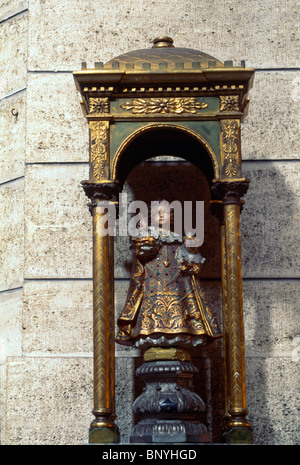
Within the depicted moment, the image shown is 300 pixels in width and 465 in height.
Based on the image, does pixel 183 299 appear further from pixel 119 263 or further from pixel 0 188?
pixel 0 188

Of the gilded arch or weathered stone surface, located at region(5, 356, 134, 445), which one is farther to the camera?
weathered stone surface, located at region(5, 356, 134, 445)

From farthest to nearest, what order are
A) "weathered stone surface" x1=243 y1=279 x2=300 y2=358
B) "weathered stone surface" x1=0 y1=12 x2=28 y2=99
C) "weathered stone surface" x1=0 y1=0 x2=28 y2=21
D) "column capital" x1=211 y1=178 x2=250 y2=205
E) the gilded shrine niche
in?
"weathered stone surface" x1=0 y1=0 x2=28 y2=21 → "weathered stone surface" x1=0 y1=12 x2=28 y2=99 → "weathered stone surface" x1=243 y1=279 x2=300 y2=358 → "column capital" x1=211 y1=178 x2=250 y2=205 → the gilded shrine niche

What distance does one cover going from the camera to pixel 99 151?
5.49 meters

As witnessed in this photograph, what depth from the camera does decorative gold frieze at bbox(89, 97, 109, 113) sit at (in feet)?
18.2

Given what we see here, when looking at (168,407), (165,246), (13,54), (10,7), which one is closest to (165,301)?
(165,246)

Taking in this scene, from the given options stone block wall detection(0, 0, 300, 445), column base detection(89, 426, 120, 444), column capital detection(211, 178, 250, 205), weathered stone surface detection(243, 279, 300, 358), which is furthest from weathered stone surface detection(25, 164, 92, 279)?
column base detection(89, 426, 120, 444)

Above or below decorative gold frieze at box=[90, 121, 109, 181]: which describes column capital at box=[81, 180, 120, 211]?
below

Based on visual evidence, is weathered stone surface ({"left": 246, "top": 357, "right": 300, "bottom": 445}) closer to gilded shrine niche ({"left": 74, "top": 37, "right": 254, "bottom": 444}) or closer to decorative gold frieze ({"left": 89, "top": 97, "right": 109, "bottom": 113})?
gilded shrine niche ({"left": 74, "top": 37, "right": 254, "bottom": 444})

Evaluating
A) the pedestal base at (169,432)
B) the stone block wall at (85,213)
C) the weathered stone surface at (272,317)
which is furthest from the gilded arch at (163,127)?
the pedestal base at (169,432)

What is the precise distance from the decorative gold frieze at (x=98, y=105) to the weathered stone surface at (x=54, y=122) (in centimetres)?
97

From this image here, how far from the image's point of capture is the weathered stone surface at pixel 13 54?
6777 mm

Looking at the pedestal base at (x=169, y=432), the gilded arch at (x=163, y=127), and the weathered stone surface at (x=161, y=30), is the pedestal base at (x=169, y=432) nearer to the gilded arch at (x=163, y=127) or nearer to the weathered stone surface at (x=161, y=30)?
the gilded arch at (x=163, y=127)

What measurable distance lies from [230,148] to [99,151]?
787 mm
